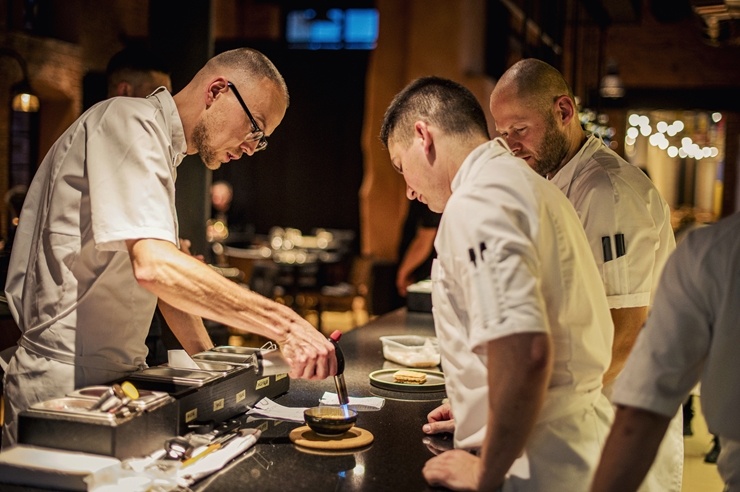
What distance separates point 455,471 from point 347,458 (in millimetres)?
294

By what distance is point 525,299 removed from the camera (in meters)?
1.49

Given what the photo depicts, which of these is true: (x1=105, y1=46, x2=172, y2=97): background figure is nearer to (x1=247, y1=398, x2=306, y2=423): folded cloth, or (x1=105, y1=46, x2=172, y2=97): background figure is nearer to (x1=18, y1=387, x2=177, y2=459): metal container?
(x1=247, y1=398, x2=306, y2=423): folded cloth

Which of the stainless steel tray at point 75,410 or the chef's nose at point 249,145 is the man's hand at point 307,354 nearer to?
the stainless steel tray at point 75,410

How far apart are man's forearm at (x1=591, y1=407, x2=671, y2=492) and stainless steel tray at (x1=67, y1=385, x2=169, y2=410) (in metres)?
0.90

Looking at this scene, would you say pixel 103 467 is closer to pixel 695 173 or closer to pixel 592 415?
pixel 592 415

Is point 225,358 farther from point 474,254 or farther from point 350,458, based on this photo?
point 474,254

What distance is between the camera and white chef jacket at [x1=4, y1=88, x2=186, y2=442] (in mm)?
1941

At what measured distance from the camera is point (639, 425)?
4.49 feet

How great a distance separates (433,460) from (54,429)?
76 centimetres

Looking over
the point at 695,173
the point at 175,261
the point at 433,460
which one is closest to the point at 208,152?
the point at 175,261

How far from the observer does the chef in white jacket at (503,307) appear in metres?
1.50

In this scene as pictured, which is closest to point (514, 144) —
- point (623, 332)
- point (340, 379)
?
point (623, 332)

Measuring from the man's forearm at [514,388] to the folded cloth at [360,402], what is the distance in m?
0.80

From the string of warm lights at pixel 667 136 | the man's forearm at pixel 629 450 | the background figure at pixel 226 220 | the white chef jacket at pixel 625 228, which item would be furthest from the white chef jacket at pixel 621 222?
the string of warm lights at pixel 667 136
